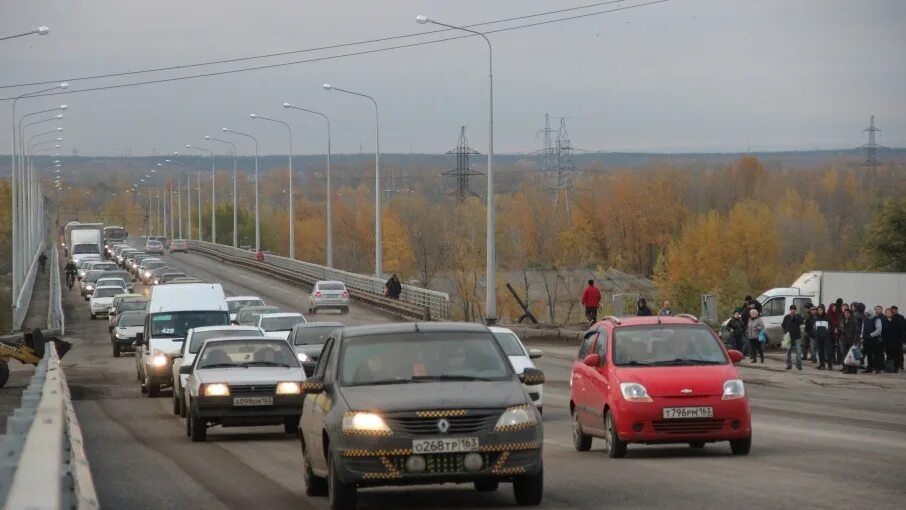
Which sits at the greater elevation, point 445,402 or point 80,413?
point 445,402

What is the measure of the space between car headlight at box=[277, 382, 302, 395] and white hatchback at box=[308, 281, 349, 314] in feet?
156

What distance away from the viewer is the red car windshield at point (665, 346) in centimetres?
1731

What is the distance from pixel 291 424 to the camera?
861 inches

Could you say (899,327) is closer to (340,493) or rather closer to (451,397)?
(451,397)

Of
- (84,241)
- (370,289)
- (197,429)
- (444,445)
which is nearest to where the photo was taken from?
(444,445)

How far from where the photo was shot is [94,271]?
88.4 m

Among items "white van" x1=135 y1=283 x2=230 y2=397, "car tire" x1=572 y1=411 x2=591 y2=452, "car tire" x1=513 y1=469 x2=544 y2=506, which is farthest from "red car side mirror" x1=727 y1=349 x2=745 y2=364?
"white van" x1=135 y1=283 x2=230 y2=397

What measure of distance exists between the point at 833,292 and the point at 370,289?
98.5 feet

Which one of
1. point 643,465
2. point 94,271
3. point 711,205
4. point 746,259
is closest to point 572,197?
point 711,205

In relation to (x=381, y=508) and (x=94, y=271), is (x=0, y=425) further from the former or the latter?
(x=94, y=271)

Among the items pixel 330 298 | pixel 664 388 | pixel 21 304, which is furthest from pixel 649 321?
pixel 21 304

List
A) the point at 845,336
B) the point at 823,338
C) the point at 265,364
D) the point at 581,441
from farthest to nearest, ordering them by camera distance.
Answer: the point at 823,338 < the point at 845,336 < the point at 265,364 < the point at 581,441

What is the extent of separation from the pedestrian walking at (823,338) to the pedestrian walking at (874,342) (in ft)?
3.68

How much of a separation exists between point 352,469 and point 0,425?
14.8 m
